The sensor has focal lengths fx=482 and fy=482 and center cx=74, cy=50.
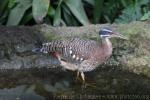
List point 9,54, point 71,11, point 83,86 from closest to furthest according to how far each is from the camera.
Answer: point 83,86 < point 9,54 < point 71,11

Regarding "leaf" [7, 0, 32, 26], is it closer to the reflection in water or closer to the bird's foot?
the reflection in water

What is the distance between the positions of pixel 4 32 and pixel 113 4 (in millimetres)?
1974

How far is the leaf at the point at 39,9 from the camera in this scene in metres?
6.81

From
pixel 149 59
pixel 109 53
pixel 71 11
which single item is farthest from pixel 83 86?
pixel 71 11

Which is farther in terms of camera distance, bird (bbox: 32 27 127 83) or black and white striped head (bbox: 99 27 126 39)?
black and white striped head (bbox: 99 27 126 39)

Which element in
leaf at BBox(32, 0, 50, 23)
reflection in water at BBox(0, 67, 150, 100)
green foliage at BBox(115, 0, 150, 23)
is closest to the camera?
reflection in water at BBox(0, 67, 150, 100)

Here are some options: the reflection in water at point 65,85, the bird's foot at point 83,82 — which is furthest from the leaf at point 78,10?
the bird's foot at point 83,82

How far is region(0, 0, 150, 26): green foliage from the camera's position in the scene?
7.10 meters

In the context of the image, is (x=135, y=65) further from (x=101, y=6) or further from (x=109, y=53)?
(x=101, y=6)

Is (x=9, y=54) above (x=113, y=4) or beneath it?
beneath

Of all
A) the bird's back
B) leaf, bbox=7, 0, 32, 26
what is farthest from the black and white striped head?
leaf, bbox=7, 0, 32, 26

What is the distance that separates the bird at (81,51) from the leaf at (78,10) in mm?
1145

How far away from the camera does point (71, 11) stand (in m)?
7.26

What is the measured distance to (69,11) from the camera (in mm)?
7340
